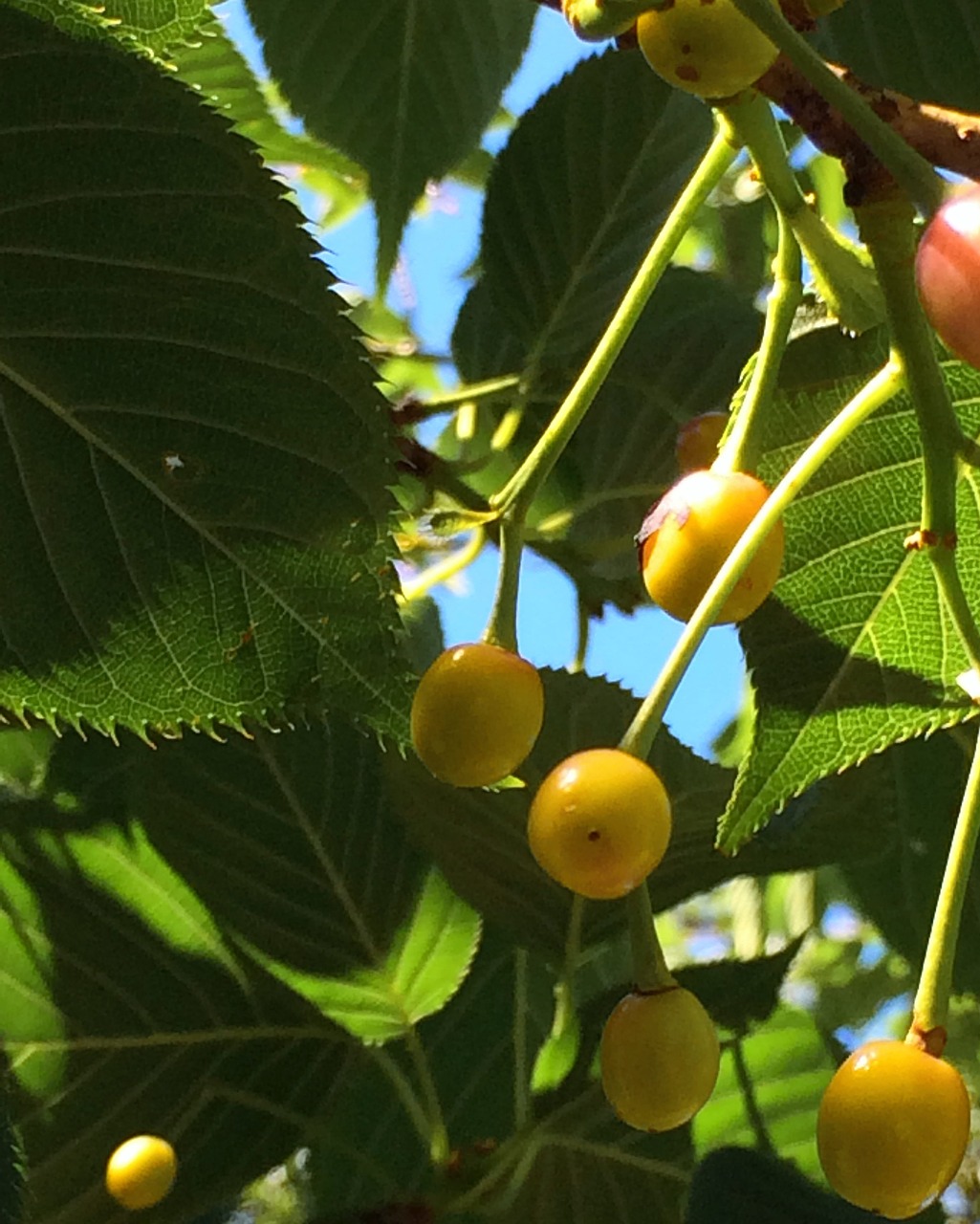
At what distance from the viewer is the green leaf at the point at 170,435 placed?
36cm

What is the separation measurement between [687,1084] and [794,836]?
20 cm

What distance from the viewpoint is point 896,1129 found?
1.04 feet

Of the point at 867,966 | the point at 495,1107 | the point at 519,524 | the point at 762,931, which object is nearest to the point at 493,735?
the point at 519,524

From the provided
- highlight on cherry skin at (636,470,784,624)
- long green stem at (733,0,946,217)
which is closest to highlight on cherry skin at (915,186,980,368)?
long green stem at (733,0,946,217)

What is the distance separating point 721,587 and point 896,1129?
128 mm

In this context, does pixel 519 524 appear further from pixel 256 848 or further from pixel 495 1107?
pixel 495 1107

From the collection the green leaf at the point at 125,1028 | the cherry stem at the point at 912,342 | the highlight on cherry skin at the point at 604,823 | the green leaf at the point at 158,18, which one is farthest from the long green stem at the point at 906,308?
the green leaf at the point at 125,1028

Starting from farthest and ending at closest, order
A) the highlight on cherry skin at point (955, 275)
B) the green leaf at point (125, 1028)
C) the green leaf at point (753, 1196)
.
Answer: the green leaf at point (125, 1028), the green leaf at point (753, 1196), the highlight on cherry skin at point (955, 275)

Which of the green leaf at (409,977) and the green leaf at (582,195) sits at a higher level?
the green leaf at (582,195)

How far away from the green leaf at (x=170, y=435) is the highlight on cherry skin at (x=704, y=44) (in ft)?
0.37

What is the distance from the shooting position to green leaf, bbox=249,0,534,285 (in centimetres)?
67

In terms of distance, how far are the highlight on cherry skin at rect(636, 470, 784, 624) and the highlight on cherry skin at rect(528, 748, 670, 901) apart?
49 millimetres

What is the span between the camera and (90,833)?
2.02 ft

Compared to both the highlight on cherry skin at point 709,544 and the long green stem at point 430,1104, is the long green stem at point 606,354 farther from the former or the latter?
the long green stem at point 430,1104
